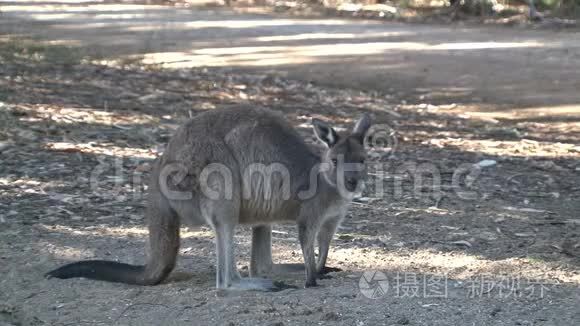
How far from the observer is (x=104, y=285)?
5.36m

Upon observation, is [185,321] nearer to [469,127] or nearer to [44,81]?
[469,127]

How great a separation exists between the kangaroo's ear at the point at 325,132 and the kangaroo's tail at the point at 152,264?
98cm

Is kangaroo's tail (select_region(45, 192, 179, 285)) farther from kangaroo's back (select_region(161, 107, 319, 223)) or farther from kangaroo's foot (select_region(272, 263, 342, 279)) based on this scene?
kangaroo's foot (select_region(272, 263, 342, 279))

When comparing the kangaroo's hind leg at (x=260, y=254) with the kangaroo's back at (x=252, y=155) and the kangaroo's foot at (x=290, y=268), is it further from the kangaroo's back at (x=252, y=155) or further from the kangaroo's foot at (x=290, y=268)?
the kangaroo's back at (x=252, y=155)

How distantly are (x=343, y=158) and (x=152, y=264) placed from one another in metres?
1.30

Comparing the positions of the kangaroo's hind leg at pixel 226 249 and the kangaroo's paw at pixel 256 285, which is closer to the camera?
the kangaroo's hind leg at pixel 226 249

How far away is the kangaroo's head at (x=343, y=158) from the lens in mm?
5184

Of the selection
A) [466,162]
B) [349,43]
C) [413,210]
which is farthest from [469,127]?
[349,43]

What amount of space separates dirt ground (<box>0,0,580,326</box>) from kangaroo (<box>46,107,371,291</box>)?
0.52 ft

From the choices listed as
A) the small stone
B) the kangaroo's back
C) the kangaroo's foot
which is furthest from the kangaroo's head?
the small stone

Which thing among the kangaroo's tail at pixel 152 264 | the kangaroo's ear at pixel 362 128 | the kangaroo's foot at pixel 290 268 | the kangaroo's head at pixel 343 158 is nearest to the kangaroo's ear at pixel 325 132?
the kangaroo's head at pixel 343 158

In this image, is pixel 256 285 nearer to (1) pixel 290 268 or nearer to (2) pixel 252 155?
(1) pixel 290 268

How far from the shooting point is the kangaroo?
5148 millimetres

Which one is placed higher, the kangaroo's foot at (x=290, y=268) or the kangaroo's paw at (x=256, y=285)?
the kangaroo's paw at (x=256, y=285)
